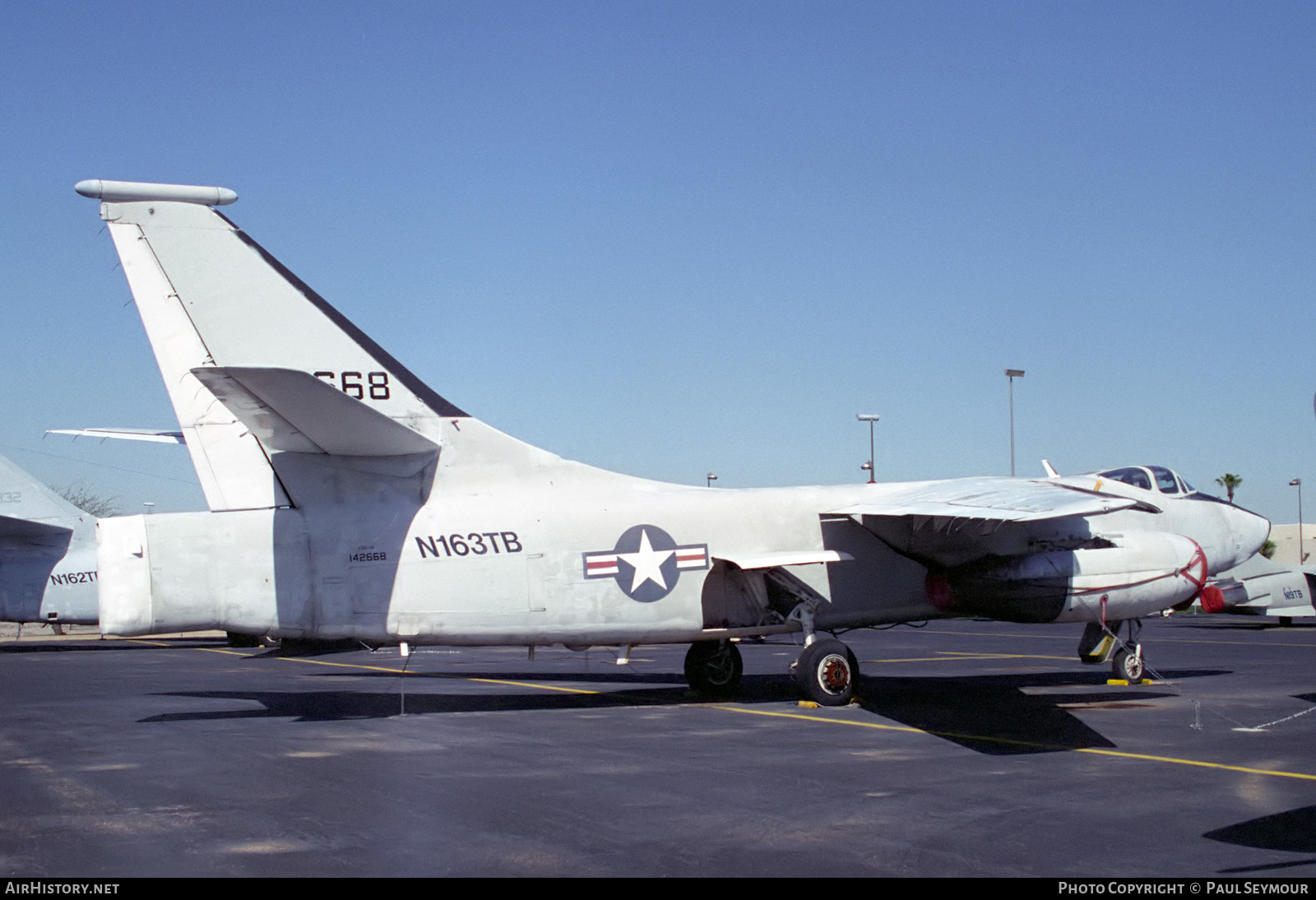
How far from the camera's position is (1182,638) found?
31.5 m

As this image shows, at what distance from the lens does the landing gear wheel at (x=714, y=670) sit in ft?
58.2

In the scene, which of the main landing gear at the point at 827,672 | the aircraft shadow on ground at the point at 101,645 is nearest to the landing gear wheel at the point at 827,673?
the main landing gear at the point at 827,672

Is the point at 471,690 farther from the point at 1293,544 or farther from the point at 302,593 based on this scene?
the point at 1293,544

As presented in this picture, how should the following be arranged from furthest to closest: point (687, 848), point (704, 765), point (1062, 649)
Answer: point (1062, 649) → point (704, 765) → point (687, 848)

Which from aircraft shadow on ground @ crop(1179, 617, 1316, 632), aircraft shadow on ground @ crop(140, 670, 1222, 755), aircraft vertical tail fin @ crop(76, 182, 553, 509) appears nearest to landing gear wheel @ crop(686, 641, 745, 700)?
aircraft shadow on ground @ crop(140, 670, 1222, 755)

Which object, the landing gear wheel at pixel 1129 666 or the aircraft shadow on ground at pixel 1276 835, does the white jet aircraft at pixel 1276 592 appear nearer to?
the landing gear wheel at pixel 1129 666

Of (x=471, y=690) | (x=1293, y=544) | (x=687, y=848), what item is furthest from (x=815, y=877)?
(x=1293, y=544)

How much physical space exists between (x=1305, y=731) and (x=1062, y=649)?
14.1 m

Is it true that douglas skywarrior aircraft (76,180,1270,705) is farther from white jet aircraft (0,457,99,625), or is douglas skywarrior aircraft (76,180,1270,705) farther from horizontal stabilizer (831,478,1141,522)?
white jet aircraft (0,457,99,625)

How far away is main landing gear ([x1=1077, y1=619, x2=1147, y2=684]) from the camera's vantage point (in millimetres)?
18172

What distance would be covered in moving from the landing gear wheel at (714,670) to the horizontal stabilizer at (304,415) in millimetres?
5479

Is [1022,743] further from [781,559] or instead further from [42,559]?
[42,559]

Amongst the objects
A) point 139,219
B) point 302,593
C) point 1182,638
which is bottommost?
point 1182,638

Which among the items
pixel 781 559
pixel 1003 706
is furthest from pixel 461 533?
pixel 1003 706
